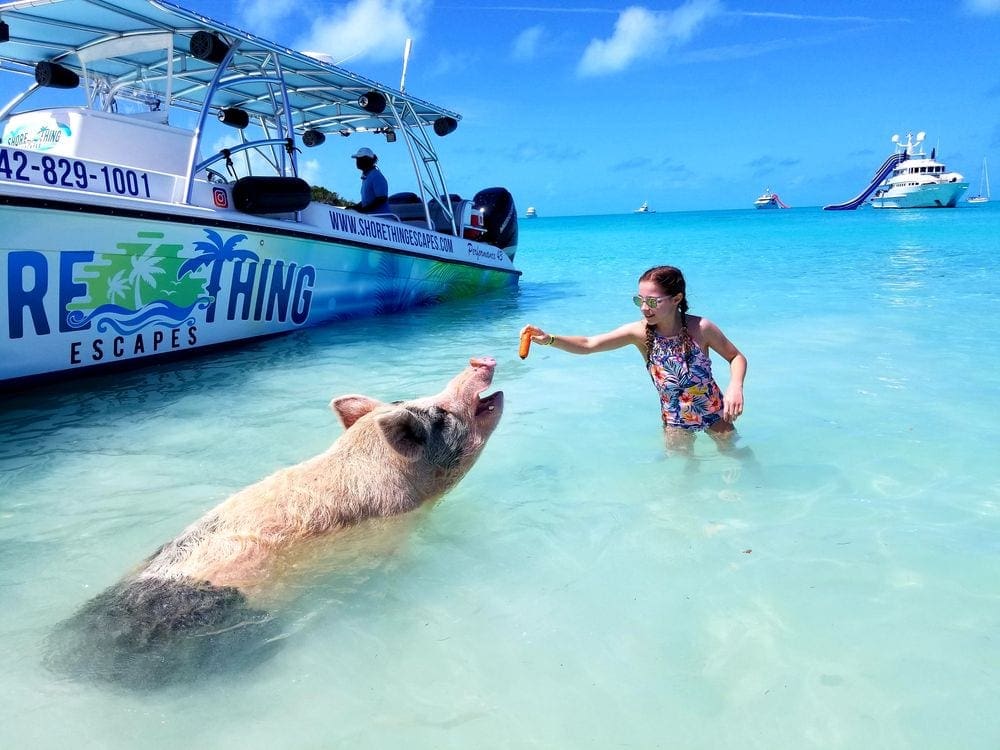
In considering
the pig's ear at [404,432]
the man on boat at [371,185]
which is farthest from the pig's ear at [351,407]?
the man on boat at [371,185]

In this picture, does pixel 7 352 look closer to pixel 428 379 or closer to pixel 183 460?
pixel 183 460

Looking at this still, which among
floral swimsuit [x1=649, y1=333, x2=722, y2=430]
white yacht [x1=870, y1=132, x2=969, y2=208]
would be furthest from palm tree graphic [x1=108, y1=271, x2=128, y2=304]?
white yacht [x1=870, y1=132, x2=969, y2=208]

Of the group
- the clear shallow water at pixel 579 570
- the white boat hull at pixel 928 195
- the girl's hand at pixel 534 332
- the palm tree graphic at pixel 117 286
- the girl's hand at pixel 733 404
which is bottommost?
the clear shallow water at pixel 579 570

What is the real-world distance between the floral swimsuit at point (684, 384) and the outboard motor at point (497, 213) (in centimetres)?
1021

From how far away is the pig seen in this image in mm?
2623

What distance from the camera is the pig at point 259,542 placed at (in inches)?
103

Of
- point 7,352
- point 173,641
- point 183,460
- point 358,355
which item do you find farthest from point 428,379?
point 173,641

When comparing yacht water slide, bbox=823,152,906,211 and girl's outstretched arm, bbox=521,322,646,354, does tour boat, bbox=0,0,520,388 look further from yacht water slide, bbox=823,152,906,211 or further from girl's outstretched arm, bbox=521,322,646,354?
yacht water slide, bbox=823,152,906,211

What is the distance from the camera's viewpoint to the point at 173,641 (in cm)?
262

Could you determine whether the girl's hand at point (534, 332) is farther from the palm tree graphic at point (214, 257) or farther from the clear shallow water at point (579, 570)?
the palm tree graphic at point (214, 257)

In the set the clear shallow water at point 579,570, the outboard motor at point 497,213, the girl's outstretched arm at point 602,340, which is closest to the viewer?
the clear shallow water at point 579,570

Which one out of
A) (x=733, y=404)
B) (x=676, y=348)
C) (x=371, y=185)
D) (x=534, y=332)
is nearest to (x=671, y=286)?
(x=676, y=348)

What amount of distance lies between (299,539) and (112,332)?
519 cm

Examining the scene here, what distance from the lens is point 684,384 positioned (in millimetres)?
4547
